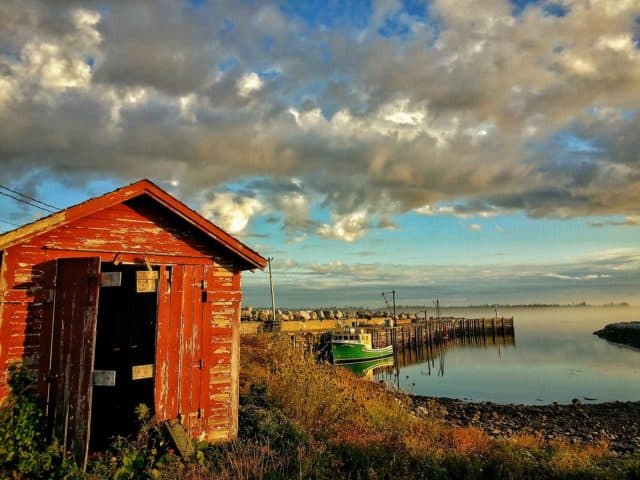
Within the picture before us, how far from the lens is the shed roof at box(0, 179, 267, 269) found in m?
7.23

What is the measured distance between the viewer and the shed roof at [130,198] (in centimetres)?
723

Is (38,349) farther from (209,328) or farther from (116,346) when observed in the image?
(116,346)

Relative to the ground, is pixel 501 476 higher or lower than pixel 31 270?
lower

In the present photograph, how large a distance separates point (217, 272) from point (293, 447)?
12.3 ft

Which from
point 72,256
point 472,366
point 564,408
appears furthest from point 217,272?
A: point 472,366

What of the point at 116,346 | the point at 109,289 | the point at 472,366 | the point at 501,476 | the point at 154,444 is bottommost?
the point at 472,366

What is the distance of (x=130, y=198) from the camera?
834 cm

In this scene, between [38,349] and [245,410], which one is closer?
[38,349]

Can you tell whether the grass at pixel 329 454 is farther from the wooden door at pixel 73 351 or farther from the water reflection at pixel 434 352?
the water reflection at pixel 434 352

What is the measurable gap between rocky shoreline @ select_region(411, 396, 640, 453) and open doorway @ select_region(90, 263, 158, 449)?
39.2ft

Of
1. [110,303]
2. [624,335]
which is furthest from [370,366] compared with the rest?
[624,335]

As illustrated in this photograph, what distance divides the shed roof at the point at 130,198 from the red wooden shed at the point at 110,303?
20 millimetres

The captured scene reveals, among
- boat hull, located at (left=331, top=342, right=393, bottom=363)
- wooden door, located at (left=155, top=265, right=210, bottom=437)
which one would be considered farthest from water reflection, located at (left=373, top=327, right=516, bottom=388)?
wooden door, located at (left=155, top=265, right=210, bottom=437)

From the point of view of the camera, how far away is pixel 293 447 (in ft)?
27.8
